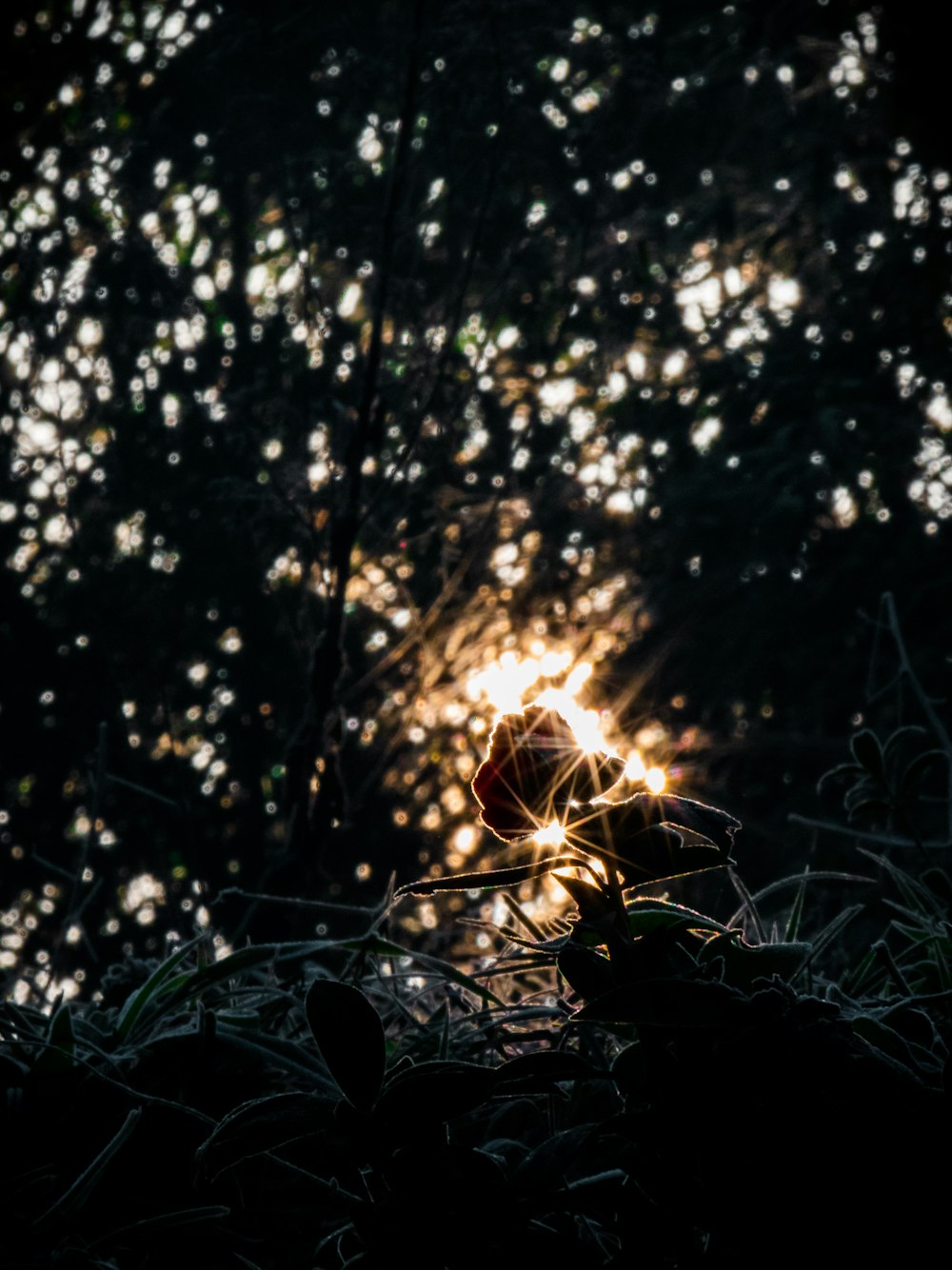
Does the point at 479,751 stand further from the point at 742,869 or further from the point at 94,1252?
the point at 94,1252

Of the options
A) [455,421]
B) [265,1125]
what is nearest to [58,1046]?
[265,1125]

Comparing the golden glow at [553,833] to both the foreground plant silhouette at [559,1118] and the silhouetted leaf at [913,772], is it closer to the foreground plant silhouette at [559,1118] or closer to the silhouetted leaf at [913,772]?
the foreground plant silhouette at [559,1118]

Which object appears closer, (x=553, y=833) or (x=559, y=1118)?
(x=553, y=833)

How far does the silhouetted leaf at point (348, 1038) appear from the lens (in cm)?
35

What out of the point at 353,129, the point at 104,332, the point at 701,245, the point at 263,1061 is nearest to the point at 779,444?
the point at 701,245

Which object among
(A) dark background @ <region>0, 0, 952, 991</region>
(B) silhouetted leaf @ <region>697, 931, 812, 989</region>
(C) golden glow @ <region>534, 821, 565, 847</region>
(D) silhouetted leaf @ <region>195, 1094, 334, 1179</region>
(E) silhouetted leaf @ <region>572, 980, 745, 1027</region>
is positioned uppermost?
(A) dark background @ <region>0, 0, 952, 991</region>

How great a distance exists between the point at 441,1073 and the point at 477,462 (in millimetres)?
2799

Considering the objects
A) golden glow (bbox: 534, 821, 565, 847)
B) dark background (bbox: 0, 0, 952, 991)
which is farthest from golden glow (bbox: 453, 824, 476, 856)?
golden glow (bbox: 534, 821, 565, 847)

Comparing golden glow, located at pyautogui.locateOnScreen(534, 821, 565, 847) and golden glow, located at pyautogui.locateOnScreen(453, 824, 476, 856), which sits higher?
golden glow, located at pyautogui.locateOnScreen(453, 824, 476, 856)

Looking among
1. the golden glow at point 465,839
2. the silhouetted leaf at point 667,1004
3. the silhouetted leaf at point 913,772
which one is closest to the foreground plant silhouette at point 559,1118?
the silhouetted leaf at point 667,1004

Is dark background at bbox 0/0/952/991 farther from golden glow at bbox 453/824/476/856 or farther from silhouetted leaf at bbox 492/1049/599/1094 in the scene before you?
silhouetted leaf at bbox 492/1049/599/1094

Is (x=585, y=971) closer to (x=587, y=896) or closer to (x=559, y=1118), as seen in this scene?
(x=587, y=896)

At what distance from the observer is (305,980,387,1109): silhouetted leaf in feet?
1.14

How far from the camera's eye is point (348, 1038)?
1.17ft
